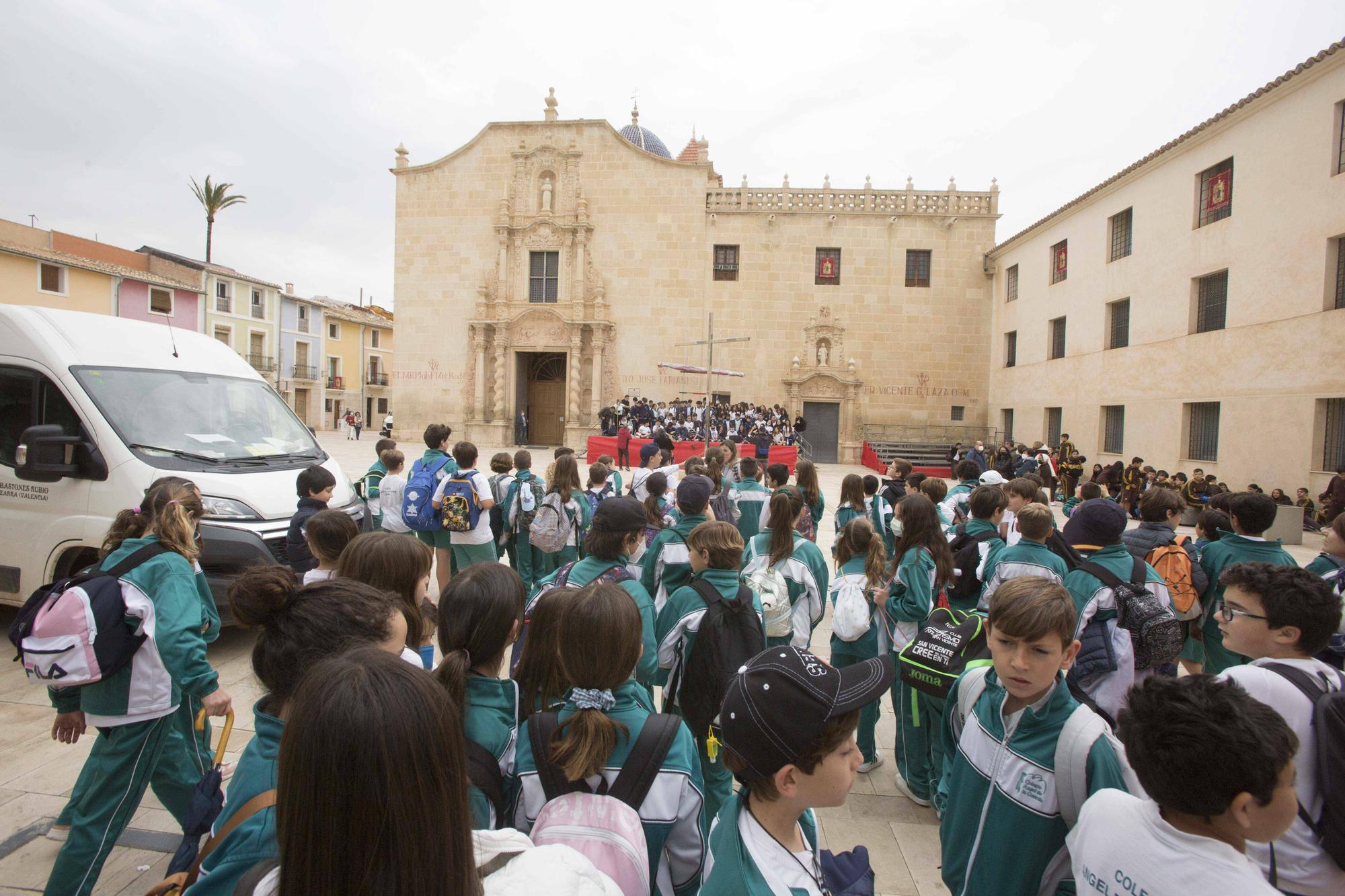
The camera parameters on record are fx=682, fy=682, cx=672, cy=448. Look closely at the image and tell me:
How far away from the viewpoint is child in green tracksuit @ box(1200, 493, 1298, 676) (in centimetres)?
404

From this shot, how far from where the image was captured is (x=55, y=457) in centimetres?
512

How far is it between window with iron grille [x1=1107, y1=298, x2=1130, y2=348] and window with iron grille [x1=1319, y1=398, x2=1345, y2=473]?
5.84 metres

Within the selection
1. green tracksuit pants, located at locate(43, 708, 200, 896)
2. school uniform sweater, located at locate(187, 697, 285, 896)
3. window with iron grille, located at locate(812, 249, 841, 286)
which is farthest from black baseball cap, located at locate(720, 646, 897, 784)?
window with iron grille, located at locate(812, 249, 841, 286)

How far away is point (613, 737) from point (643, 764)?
0.37 ft

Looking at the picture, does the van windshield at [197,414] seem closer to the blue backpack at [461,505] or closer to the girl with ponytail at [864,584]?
the blue backpack at [461,505]

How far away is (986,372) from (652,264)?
45.1 feet

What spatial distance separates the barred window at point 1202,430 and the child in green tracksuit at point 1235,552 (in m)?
14.4

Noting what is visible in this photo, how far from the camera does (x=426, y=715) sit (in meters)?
1.00

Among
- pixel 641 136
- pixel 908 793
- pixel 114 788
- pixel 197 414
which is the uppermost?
pixel 641 136

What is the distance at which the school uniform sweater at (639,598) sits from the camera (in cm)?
297

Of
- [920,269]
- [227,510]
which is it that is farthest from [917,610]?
[920,269]

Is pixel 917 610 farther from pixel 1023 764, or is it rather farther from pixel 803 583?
pixel 1023 764

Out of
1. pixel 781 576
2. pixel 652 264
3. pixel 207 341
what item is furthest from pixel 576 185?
pixel 781 576

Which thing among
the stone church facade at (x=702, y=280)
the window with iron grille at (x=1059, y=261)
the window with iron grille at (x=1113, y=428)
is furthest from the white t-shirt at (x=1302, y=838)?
the stone church facade at (x=702, y=280)
